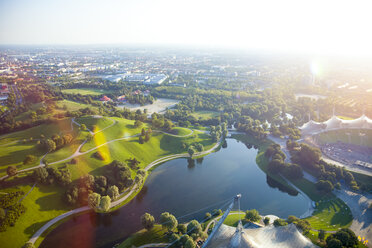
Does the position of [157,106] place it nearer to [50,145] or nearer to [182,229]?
[50,145]

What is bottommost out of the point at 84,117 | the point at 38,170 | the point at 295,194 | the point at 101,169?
the point at 295,194

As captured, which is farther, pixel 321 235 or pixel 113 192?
pixel 113 192

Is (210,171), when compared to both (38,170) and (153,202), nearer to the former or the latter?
(153,202)

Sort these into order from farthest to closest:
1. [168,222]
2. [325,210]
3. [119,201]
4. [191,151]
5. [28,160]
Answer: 1. [191,151]
2. [28,160]
3. [119,201]
4. [325,210]
5. [168,222]

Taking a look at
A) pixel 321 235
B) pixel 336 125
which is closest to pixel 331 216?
pixel 321 235

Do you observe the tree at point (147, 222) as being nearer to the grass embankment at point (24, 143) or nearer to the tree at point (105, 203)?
the tree at point (105, 203)

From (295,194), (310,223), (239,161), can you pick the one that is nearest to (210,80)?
(239,161)
